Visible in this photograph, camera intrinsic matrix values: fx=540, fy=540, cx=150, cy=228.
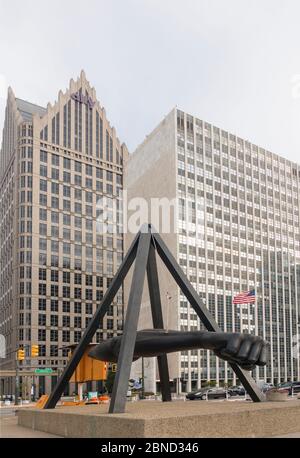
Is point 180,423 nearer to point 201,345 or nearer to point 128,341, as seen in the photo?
point 128,341

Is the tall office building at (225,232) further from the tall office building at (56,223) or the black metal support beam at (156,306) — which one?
the black metal support beam at (156,306)

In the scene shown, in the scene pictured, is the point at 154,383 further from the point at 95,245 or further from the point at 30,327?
the point at 95,245

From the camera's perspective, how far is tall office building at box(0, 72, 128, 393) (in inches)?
4860

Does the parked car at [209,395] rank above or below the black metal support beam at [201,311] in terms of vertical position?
below

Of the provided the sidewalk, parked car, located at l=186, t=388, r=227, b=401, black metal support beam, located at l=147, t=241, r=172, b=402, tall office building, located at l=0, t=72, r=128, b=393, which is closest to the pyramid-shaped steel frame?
black metal support beam, located at l=147, t=241, r=172, b=402

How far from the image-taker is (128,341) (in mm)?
18422

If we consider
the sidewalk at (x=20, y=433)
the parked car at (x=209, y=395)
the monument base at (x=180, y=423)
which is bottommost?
the parked car at (x=209, y=395)

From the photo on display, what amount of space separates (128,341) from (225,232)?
10300 cm

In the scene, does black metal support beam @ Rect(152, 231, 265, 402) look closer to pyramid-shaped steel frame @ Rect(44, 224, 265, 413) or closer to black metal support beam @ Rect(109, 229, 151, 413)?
pyramid-shaped steel frame @ Rect(44, 224, 265, 413)

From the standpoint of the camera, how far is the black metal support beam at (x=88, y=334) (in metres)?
21.9

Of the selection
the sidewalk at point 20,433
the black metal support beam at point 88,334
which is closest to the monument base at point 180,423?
the sidewalk at point 20,433

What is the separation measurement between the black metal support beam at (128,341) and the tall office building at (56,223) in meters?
102

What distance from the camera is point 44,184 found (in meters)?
132
